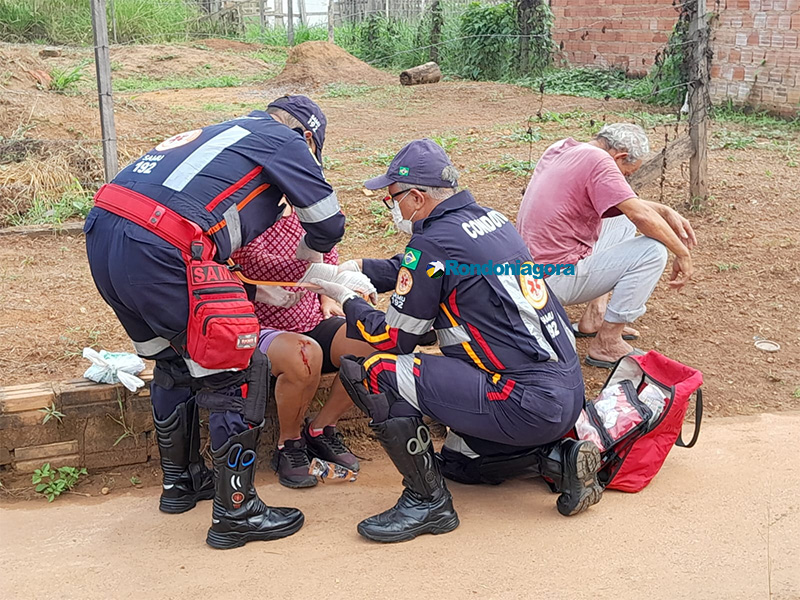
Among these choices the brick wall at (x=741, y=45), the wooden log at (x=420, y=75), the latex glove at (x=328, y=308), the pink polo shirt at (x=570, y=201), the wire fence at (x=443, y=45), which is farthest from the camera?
the wooden log at (x=420, y=75)

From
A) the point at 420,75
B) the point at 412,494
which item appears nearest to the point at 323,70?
the point at 420,75

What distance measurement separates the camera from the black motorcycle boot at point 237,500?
309 cm

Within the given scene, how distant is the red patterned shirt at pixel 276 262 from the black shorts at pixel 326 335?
0.11m

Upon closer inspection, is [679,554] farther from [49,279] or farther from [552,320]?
[49,279]

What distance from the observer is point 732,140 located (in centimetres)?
906

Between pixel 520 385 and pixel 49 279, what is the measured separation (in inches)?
136

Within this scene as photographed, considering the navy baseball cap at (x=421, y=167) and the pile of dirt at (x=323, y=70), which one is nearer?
the navy baseball cap at (x=421, y=167)

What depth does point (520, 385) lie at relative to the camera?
10.1 ft

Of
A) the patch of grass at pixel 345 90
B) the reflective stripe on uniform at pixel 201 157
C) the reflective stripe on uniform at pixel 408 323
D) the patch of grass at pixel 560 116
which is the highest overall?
the reflective stripe on uniform at pixel 201 157

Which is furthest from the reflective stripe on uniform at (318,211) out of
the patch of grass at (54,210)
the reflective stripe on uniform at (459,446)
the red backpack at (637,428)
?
the patch of grass at (54,210)

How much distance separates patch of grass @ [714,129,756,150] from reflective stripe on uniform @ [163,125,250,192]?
695 centimetres

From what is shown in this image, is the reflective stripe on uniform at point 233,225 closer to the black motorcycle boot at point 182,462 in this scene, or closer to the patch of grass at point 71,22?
the black motorcycle boot at point 182,462

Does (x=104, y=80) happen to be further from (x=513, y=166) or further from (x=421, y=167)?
(x=513, y=166)

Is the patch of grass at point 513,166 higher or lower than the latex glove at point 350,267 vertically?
lower
